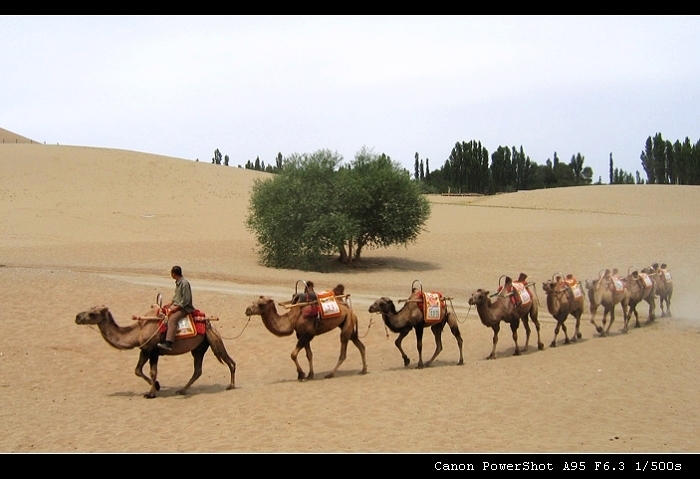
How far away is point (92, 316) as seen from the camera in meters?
13.0

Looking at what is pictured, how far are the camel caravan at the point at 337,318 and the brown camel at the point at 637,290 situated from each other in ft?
0.24

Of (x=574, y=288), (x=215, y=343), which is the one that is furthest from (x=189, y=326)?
(x=574, y=288)

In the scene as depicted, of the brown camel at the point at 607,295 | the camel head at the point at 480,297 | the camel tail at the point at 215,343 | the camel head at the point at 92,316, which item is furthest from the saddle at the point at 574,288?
the camel head at the point at 92,316

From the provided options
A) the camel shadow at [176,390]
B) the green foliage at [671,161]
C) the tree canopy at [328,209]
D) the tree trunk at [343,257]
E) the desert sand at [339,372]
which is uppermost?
the green foliage at [671,161]

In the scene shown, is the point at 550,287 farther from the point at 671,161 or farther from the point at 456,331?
the point at 671,161

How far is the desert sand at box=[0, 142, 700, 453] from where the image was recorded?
10.1m

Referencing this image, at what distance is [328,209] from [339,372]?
21576mm

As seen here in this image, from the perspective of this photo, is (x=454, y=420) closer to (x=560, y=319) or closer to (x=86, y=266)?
(x=560, y=319)

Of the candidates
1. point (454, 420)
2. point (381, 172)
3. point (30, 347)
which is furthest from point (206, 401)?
point (381, 172)

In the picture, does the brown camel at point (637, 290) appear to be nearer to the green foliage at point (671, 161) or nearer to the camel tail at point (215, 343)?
the camel tail at point (215, 343)

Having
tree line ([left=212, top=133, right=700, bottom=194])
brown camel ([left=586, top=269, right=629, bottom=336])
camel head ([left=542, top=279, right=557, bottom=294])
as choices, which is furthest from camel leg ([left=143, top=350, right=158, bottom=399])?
tree line ([left=212, top=133, right=700, bottom=194])

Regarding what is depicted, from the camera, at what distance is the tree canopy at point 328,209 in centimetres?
3625

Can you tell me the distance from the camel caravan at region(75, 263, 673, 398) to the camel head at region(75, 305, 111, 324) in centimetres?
2

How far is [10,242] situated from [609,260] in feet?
109
